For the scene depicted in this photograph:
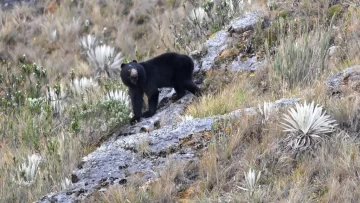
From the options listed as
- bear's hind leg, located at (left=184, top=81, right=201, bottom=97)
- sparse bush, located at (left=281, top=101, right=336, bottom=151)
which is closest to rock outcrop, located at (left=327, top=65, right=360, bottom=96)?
sparse bush, located at (left=281, top=101, right=336, bottom=151)

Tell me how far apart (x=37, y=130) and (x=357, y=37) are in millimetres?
4432

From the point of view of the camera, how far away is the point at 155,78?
331 inches

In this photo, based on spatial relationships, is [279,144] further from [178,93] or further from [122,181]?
[178,93]

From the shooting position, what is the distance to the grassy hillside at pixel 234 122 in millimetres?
5148

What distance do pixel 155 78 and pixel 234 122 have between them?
261cm

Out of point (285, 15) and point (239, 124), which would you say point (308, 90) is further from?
point (285, 15)

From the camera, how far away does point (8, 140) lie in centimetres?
860

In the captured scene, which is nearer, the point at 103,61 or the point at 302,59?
the point at 302,59

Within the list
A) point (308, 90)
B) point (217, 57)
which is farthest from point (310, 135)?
point (217, 57)

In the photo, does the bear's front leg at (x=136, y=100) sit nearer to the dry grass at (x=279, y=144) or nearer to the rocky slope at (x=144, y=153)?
the dry grass at (x=279, y=144)

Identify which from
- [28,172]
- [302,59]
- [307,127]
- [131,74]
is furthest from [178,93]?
[307,127]

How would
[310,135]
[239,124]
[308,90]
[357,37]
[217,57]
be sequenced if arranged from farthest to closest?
[217,57] < [357,37] < [308,90] < [239,124] < [310,135]

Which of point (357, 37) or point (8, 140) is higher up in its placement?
point (357, 37)

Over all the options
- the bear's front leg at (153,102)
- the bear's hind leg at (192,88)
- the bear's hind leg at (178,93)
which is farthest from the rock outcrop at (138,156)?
the bear's hind leg at (178,93)
